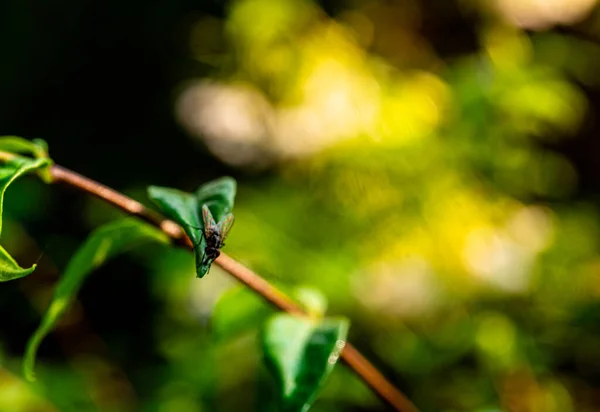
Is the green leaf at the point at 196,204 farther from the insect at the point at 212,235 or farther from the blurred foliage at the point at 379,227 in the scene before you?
the blurred foliage at the point at 379,227

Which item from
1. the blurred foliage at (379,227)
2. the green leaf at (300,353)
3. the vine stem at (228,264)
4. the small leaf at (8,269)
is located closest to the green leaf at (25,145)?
the vine stem at (228,264)

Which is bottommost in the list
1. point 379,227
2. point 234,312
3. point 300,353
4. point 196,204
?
point 379,227

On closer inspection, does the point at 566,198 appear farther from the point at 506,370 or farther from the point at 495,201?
the point at 506,370

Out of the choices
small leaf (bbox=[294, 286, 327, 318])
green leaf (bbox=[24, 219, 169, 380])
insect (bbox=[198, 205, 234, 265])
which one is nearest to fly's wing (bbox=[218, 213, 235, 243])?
insect (bbox=[198, 205, 234, 265])

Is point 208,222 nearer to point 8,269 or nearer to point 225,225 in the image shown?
point 225,225

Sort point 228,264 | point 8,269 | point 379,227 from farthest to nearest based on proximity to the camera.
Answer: point 379,227 → point 228,264 → point 8,269

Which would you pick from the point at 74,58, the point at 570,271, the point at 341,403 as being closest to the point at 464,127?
the point at 570,271

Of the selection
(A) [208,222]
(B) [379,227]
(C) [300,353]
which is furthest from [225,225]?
(B) [379,227]

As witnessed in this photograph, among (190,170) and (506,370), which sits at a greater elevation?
(506,370)
